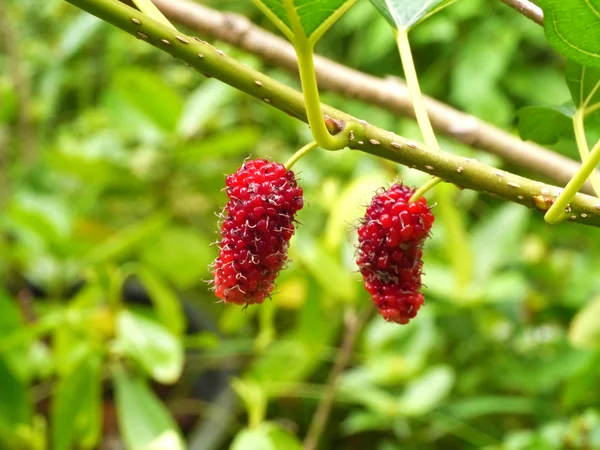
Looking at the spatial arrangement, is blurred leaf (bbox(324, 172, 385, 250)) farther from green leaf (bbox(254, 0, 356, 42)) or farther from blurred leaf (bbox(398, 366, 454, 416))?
green leaf (bbox(254, 0, 356, 42))

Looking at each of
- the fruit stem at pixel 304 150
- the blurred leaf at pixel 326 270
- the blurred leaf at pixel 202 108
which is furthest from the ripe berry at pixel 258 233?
the blurred leaf at pixel 202 108

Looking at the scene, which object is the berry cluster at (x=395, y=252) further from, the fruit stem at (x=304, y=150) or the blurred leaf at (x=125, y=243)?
the blurred leaf at (x=125, y=243)

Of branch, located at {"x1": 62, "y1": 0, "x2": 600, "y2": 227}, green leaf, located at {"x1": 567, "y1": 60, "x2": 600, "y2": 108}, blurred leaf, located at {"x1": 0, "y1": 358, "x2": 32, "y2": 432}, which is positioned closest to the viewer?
branch, located at {"x1": 62, "y1": 0, "x2": 600, "y2": 227}

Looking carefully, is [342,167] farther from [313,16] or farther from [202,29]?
[313,16]

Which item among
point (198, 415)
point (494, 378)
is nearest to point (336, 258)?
point (494, 378)

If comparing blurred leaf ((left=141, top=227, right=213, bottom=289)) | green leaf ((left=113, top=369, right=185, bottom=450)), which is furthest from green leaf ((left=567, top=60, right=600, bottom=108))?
blurred leaf ((left=141, top=227, right=213, bottom=289))

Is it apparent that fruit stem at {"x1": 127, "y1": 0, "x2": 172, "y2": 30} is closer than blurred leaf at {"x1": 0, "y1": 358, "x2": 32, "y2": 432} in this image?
Yes
